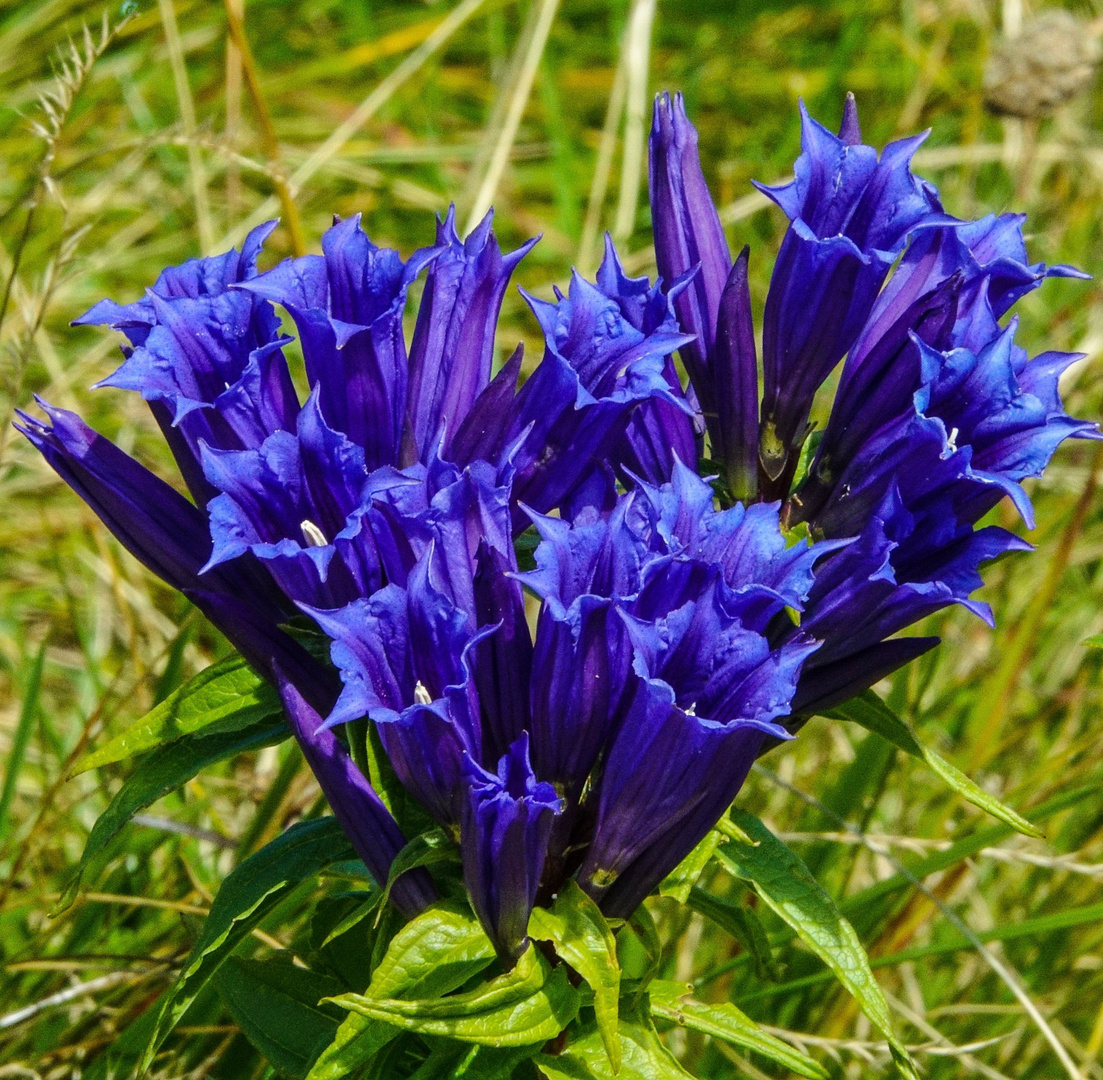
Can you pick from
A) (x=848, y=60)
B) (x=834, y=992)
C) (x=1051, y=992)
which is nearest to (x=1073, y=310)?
(x=848, y=60)

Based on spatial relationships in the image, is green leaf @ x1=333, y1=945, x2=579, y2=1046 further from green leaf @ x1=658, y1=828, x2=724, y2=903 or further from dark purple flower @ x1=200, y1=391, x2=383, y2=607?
dark purple flower @ x1=200, y1=391, x2=383, y2=607

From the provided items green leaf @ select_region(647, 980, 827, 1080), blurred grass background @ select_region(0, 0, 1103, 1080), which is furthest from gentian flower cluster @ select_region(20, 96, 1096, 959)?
blurred grass background @ select_region(0, 0, 1103, 1080)

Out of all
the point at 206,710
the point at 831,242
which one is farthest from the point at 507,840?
the point at 831,242

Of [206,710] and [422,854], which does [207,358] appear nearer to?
[206,710]

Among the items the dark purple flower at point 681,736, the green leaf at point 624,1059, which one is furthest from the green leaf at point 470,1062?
the dark purple flower at point 681,736

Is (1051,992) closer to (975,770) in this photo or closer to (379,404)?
(975,770)
